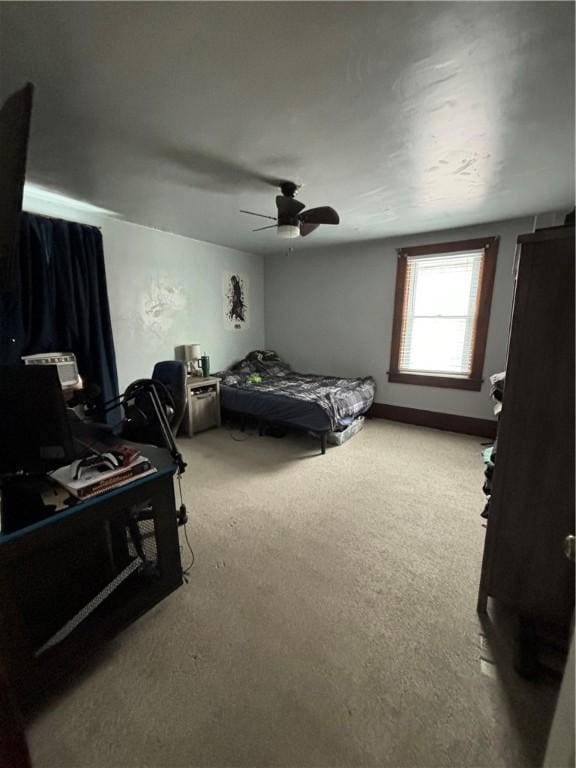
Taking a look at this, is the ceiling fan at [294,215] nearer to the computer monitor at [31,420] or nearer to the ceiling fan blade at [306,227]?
the ceiling fan blade at [306,227]

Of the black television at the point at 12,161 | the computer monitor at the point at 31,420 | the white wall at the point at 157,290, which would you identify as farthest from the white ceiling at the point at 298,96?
the computer monitor at the point at 31,420

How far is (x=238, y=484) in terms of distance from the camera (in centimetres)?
259

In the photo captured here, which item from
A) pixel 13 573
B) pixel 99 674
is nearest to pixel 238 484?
pixel 99 674

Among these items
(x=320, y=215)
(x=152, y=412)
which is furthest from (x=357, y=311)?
(x=152, y=412)

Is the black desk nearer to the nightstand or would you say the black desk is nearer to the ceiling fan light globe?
the ceiling fan light globe

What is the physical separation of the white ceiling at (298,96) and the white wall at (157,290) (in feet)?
2.48

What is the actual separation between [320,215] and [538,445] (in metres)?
2.06

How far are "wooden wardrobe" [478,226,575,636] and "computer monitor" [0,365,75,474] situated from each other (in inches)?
65.9

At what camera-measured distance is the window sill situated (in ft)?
12.0

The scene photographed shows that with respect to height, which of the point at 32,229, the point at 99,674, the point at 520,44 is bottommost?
the point at 99,674

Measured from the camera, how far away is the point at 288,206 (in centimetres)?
222

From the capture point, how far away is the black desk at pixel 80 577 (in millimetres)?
972

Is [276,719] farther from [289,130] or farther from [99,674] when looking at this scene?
[289,130]

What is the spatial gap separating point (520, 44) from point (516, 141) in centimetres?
79
